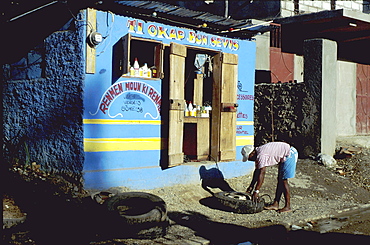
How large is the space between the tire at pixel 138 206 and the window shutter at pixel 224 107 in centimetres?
290

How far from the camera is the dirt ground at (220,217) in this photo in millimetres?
6355

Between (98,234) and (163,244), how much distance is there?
90cm

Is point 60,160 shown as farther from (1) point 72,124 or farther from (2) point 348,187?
(2) point 348,187

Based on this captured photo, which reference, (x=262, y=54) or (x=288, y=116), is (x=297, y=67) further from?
(x=288, y=116)

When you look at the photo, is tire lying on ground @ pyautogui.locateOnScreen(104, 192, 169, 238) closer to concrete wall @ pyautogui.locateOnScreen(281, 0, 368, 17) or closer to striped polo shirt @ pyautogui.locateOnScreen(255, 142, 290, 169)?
striped polo shirt @ pyautogui.locateOnScreen(255, 142, 290, 169)

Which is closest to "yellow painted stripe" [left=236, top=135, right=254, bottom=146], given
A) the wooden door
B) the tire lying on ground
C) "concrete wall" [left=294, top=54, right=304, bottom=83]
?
the tire lying on ground

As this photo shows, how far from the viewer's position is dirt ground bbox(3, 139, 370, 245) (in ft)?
20.9

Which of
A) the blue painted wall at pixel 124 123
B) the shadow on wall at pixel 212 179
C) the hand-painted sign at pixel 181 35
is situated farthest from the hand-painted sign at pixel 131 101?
the shadow on wall at pixel 212 179

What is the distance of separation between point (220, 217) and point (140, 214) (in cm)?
149

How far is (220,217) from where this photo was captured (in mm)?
7691

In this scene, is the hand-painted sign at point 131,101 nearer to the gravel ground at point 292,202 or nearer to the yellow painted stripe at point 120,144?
the yellow painted stripe at point 120,144

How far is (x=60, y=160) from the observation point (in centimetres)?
830

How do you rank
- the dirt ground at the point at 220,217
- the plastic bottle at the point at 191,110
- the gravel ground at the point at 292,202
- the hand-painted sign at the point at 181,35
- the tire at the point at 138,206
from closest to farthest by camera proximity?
the dirt ground at the point at 220,217
the tire at the point at 138,206
the gravel ground at the point at 292,202
the hand-painted sign at the point at 181,35
the plastic bottle at the point at 191,110

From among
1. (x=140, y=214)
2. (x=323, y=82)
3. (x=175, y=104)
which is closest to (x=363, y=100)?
(x=323, y=82)
